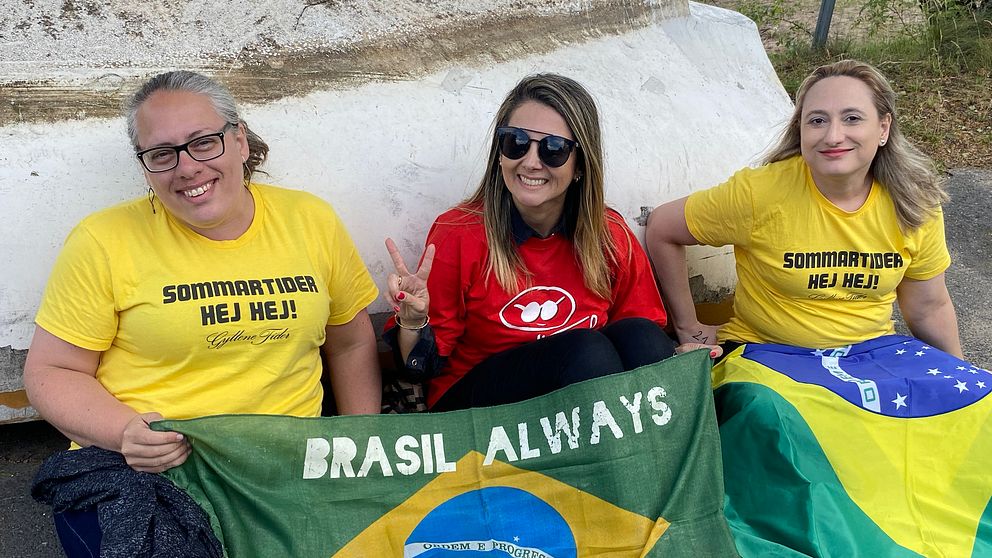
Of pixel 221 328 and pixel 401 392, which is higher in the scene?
pixel 221 328

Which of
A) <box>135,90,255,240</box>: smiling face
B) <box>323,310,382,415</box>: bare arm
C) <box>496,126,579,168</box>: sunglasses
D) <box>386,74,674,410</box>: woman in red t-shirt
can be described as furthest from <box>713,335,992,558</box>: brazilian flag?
→ <box>135,90,255,240</box>: smiling face

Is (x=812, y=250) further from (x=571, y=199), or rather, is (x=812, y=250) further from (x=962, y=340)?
(x=962, y=340)

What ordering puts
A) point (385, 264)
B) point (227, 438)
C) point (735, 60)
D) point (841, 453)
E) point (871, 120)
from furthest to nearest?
point (735, 60) < point (385, 264) < point (871, 120) < point (841, 453) < point (227, 438)

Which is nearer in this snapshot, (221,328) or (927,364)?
(221,328)

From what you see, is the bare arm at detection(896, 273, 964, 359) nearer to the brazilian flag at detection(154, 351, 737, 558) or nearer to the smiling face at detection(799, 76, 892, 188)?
the smiling face at detection(799, 76, 892, 188)

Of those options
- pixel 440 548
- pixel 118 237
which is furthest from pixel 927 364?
pixel 118 237

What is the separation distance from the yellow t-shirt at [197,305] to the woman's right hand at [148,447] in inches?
6.0

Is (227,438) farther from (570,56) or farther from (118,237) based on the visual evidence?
(570,56)

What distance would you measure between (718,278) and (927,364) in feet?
2.79

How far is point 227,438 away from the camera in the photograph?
2189 mm

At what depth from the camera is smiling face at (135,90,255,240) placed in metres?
2.22

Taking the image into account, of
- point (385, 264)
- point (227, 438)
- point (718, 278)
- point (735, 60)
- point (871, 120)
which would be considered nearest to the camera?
point (227, 438)

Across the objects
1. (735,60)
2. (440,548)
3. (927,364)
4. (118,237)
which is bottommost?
(440,548)

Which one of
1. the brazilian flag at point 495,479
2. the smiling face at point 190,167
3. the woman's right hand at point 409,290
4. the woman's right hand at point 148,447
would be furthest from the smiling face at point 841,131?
the woman's right hand at point 148,447
